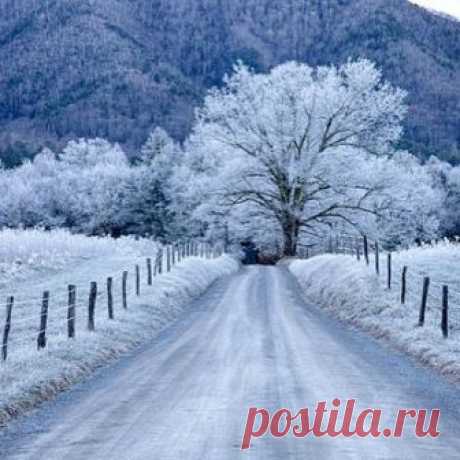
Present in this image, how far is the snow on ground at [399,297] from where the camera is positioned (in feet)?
57.8

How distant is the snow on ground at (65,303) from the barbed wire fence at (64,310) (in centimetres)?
4

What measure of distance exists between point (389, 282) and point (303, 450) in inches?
666

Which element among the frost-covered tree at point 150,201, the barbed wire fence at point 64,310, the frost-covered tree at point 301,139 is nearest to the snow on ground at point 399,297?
the barbed wire fence at point 64,310

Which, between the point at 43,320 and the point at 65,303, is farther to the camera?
the point at 65,303

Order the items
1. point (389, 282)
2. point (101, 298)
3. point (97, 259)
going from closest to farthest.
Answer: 1. point (389, 282)
2. point (101, 298)
3. point (97, 259)

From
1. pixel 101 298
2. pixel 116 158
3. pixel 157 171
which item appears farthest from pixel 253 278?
pixel 116 158

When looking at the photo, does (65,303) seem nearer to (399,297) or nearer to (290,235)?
(399,297)

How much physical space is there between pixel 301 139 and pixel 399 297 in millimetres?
28882

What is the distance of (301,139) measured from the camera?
5175 cm

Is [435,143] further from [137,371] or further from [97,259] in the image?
[137,371]

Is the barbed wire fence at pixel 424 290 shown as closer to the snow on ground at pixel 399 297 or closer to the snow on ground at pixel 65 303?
the snow on ground at pixel 399 297

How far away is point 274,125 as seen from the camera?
51.3m

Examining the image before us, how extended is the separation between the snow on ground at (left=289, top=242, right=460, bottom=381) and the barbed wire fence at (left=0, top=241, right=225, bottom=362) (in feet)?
22.1

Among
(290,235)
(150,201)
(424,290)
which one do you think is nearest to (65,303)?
(424,290)
